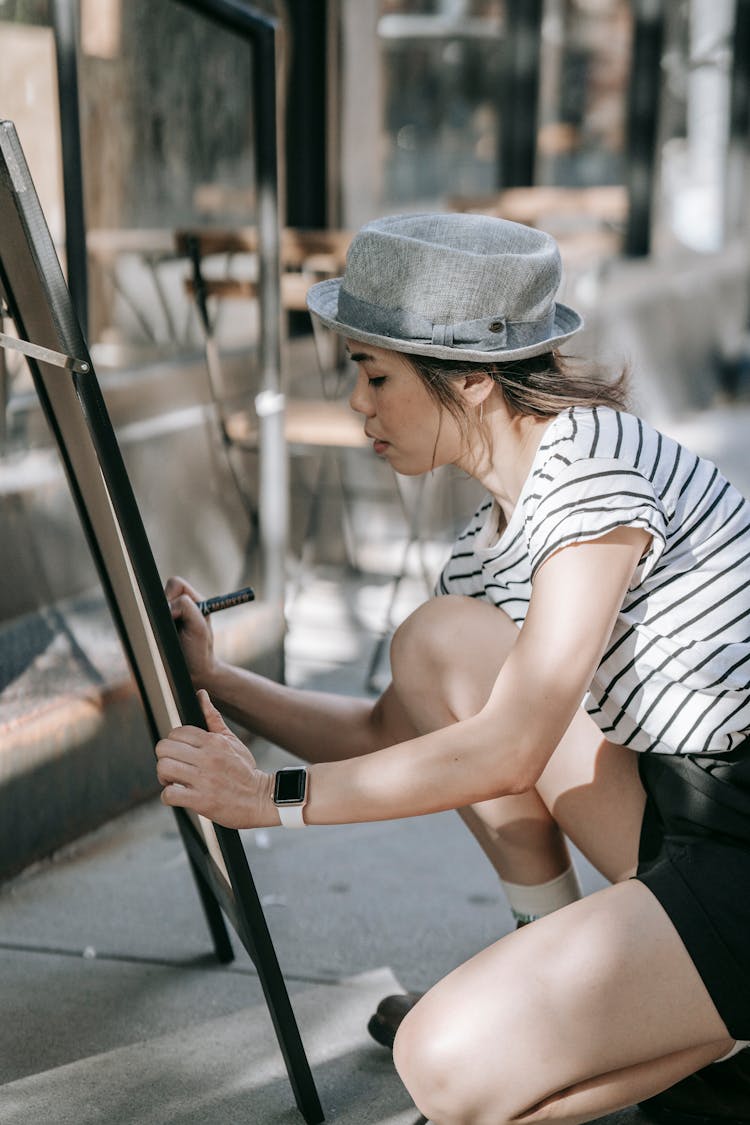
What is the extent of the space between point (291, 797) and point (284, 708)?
1.56 feet

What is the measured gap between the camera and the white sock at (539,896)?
2348 millimetres

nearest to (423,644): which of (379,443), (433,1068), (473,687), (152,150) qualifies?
(473,687)

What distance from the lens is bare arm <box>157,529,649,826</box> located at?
1.87 m

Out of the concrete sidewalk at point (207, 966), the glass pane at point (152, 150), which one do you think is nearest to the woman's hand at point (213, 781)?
the concrete sidewalk at point (207, 966)

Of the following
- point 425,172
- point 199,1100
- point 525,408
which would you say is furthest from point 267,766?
point 425,172

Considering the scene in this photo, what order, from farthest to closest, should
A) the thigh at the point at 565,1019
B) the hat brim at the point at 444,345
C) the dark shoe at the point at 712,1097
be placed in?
the dark shoe at the point at 712,1097 → the hat brim at the point at 444,345 → the thigh at the point at 565,1019

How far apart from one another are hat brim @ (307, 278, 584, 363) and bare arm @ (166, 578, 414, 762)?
18.7 inches

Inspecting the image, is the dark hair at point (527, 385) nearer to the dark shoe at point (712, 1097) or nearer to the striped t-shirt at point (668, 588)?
the striped t-shirt at point (668, 588)

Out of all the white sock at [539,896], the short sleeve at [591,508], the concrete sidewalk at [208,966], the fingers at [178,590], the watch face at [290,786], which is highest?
the short sleeve at [591,508]

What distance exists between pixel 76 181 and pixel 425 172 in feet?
13.7

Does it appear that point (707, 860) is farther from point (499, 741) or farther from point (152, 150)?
point (152, 150)

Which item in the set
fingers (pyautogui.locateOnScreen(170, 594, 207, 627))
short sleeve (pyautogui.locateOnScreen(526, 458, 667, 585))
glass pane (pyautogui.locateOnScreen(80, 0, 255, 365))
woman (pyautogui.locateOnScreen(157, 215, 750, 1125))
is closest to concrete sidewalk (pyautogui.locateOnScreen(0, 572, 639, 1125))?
woman (pyautogui.locateOnScreen(157, 215, 750, 1125))

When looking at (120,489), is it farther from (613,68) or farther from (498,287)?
(613,68)

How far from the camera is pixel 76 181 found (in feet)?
10.4
